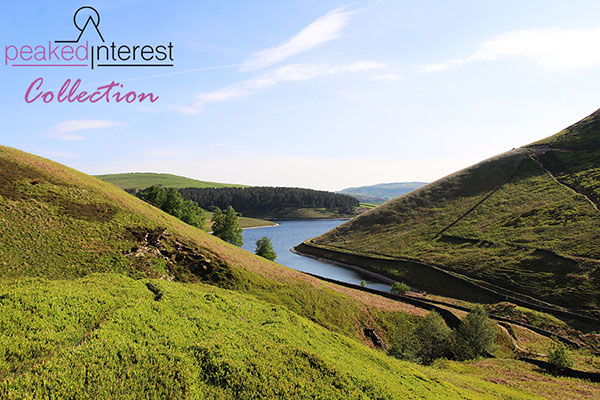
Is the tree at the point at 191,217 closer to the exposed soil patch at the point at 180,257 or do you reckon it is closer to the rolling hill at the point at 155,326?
the rolling hill at the point at 155,326

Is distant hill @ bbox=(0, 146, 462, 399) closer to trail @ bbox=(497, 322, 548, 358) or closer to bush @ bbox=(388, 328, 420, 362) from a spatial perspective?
bush @ bbox=(388, 328, 420, 362)

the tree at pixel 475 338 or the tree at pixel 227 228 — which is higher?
the tree at pixel 227 228

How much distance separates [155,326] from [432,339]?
129ft

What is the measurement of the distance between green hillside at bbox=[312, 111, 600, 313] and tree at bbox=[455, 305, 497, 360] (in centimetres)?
3350

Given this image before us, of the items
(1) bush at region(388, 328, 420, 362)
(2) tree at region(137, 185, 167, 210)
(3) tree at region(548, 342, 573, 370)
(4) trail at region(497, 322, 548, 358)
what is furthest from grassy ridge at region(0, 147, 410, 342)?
(2) tree at region(137, 185, 167, 210)

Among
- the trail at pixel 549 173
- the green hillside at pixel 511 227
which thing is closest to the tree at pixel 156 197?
the green hillside at pixel 511 227

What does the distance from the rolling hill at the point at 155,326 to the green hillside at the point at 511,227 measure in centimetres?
4587

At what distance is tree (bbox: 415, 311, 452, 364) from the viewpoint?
133ft

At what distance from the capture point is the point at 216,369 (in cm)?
1288

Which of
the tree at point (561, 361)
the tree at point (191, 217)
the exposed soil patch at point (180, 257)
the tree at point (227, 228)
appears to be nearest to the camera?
the tree at point (561, 361)

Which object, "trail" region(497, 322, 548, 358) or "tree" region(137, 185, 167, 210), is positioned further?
"tree" region(137, 185, 167, 210)

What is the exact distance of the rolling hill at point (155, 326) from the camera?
11.4 meters

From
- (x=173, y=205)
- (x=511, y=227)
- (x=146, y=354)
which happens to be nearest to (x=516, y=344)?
(x=146, y=354)

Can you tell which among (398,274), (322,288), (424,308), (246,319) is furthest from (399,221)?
(246,319)
